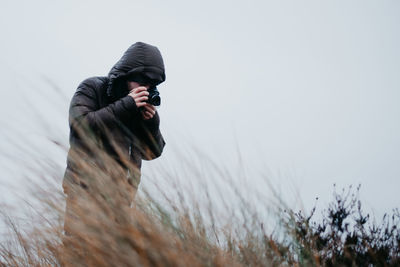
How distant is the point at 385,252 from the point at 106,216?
85.4 inches

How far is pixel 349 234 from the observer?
9.36 ft

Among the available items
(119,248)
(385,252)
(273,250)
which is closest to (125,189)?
(119,248)

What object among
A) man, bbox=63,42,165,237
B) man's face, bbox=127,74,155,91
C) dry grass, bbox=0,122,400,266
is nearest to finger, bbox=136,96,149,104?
man, bbox=63,42,165,237

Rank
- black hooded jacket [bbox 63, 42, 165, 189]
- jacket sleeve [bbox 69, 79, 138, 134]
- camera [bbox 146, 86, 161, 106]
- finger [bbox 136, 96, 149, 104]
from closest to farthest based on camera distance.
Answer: jacket sleeve [bbox 69, 79, 138, 134], black hooded jacket [bbox 63, 42, 165, 189], finger [bbox 136, 96, 149, 104], camera [bbox 146, 86, 161, 106]

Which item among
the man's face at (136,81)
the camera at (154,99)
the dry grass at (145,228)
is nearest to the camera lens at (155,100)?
the camera at (154,99)

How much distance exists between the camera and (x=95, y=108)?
6.39ft

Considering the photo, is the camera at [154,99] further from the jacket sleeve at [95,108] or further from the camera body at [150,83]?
the jacket sleeve at [95,108]

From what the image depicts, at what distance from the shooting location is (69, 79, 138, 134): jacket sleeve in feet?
5.28

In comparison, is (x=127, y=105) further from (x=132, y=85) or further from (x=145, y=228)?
(x=145, y=228)

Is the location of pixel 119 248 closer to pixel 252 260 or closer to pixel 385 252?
pixel 252 260

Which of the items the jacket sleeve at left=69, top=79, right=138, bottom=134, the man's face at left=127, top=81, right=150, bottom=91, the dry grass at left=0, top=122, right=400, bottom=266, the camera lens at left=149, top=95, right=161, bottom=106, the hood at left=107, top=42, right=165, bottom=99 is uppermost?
the hood at left=107, top=42, right=165, bottom=99

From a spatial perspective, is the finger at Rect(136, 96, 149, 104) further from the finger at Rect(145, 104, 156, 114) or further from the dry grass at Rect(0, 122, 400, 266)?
the dry grass at Rect(0, 122, 400, 266)

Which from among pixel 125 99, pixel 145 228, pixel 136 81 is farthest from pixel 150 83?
pixel 145 228

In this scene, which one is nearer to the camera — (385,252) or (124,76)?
(124,76)
